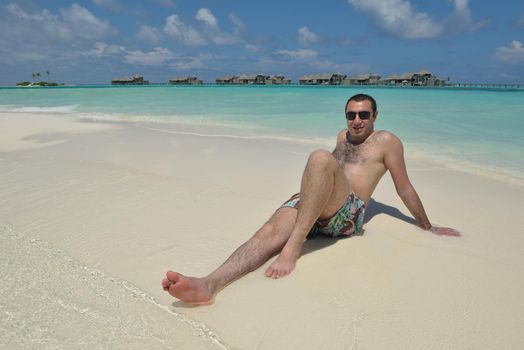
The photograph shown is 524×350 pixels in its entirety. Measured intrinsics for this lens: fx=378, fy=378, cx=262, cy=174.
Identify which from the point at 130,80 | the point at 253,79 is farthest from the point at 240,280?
the point at 130,80

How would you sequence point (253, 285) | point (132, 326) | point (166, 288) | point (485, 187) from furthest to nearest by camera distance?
point (485, 187) < point (253, 285) < point (166, 288) < point (132, 326)

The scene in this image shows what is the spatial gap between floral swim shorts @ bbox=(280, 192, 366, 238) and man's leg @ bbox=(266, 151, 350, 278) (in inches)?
9.4

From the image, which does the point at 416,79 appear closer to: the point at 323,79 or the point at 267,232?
the point at 323,79

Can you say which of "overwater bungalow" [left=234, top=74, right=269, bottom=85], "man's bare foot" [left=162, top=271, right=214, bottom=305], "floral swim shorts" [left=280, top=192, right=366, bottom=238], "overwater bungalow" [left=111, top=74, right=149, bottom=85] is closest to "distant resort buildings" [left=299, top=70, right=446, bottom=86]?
"overwater bungalow" [left=234, top=74, right=269, bottom=85]

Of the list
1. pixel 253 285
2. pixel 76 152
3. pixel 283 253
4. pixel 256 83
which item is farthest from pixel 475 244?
pixel 256 83

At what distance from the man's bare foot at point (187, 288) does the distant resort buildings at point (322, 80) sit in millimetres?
60326

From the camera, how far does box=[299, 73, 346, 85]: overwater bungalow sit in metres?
65.6

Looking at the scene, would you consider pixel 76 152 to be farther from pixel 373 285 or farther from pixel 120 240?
pixel 373 285

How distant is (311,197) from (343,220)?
1.59 ft

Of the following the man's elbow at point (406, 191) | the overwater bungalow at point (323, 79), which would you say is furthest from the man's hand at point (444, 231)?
the overwater bungalow at point (323, 79)

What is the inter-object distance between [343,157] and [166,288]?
1.78m

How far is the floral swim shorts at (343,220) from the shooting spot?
2578 mm

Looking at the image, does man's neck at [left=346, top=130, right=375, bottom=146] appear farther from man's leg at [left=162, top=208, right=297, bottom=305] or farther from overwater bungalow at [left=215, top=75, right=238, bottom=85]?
overwater bungalow at [left=215, top=75, right=238, bottom=85]

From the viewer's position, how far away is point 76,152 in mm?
5848
